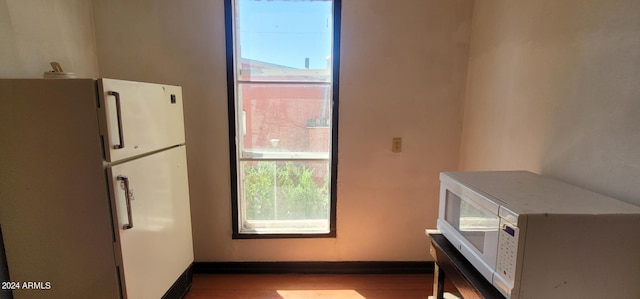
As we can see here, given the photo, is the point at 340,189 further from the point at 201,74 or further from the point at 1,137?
the point at 1,137

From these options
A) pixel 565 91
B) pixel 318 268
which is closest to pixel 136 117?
pixel 318 268

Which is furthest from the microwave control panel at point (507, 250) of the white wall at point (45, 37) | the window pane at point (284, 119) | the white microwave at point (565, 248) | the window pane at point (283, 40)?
the white wall at point (45, 37)

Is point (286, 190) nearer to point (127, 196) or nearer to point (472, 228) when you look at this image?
point (127, 196)

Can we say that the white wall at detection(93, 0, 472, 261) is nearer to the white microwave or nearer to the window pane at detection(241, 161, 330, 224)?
the window pane at detection(241, 161, 330, 224)

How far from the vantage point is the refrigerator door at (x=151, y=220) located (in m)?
1.39

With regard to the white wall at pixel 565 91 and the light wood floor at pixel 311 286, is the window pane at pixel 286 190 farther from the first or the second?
the white wall at pixel 565 91

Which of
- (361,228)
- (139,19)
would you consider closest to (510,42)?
(361,228)

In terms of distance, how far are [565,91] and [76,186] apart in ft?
7.22

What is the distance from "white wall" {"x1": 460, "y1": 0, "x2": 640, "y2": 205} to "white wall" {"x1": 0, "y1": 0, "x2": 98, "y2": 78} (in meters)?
2.55

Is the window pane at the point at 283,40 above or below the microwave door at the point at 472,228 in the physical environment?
above

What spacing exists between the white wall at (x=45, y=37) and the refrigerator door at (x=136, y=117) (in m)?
0.59

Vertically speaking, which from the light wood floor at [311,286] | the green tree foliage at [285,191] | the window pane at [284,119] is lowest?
the light wood floor at [311,286]

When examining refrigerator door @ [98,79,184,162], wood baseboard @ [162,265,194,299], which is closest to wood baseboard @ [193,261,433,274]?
wood baseboard @ [162,265,194,299]

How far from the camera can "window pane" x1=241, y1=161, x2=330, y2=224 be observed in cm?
232
